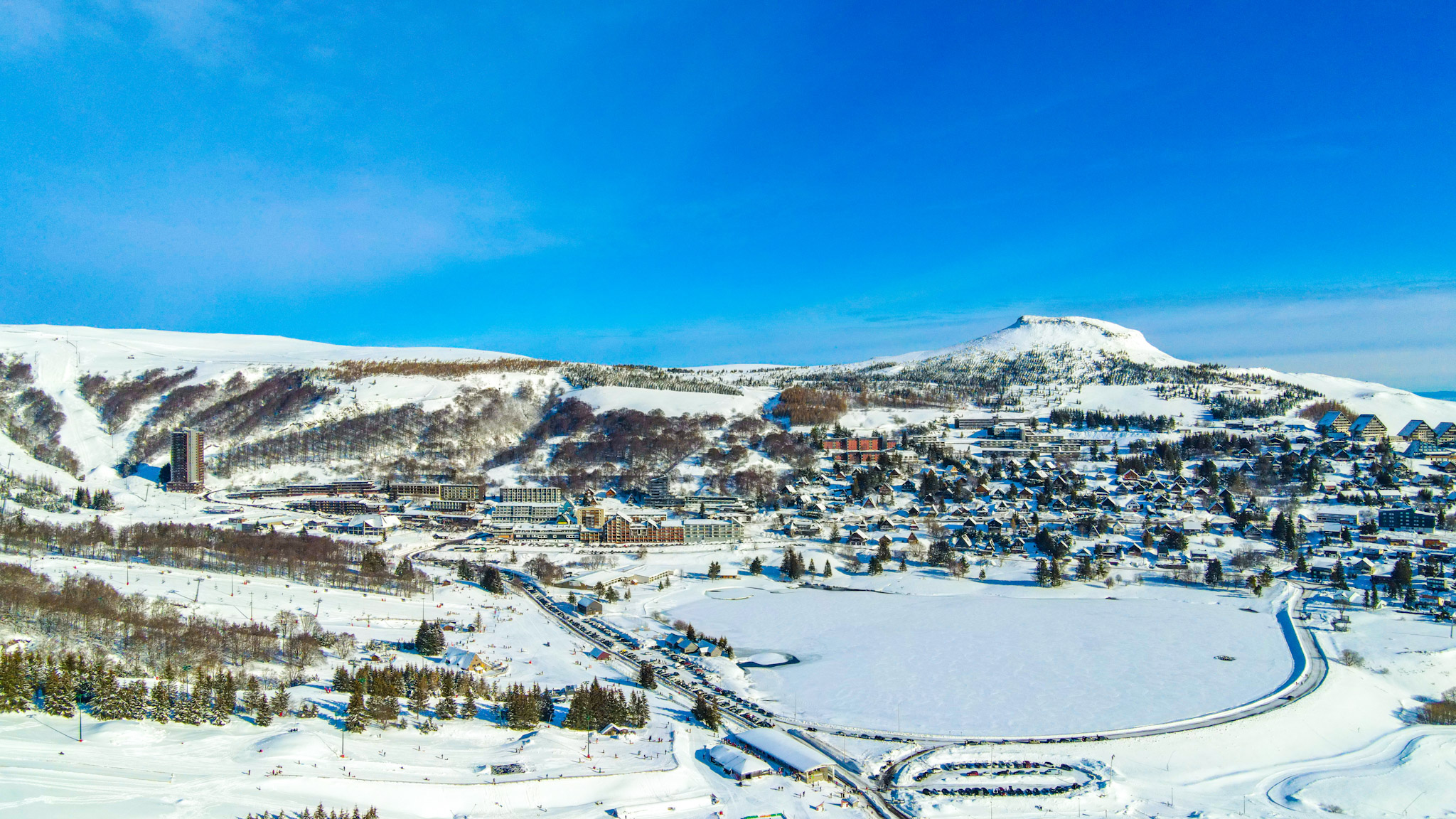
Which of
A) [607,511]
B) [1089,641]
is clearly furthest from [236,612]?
[1089,641]

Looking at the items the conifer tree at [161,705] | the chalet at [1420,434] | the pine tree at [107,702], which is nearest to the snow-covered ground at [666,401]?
the chalet at [1420,434]

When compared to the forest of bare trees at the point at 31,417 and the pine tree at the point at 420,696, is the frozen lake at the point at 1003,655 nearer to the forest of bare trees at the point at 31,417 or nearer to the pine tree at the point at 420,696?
the pine tree at the point at 420,696

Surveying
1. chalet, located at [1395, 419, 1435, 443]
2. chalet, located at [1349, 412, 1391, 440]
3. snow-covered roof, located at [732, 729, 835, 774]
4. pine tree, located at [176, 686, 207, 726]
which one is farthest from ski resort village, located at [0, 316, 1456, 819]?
chalet, located at [1395, 419, 1435, 443]

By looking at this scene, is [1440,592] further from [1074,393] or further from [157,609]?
[1074,393]

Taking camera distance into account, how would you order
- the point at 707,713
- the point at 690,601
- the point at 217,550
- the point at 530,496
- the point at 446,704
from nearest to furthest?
the point at 446,704 < the point at 707,713 < the point at 690,601 < the point at 217,550 < the point at 530,496

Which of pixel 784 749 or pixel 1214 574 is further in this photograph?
pixel 1214 574

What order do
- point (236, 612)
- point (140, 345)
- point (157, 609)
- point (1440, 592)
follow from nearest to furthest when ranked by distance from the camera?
point (157, 609) → point (236, 612) → point (1440, 592) → point (140, 345)

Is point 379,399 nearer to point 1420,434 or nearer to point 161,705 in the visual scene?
point 161,705

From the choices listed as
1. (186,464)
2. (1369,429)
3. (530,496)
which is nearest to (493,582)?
(530,496)
